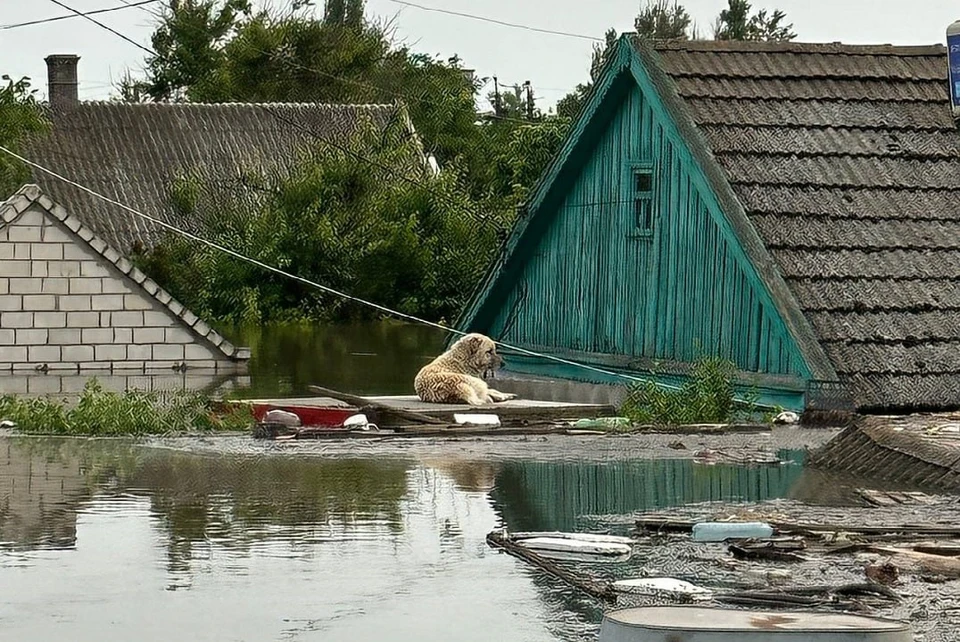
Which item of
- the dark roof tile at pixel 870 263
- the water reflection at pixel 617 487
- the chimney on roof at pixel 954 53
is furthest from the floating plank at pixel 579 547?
the dark roof tile at pixel 870 263

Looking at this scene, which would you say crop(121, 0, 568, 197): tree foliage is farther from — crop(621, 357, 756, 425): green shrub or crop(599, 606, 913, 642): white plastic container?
crop(599, 606, 913, 642): white plastic container

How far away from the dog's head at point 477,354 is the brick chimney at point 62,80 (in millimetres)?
35631

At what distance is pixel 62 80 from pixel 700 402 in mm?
40570

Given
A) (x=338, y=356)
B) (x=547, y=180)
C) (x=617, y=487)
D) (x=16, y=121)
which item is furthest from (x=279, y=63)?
(x=617, y=487)

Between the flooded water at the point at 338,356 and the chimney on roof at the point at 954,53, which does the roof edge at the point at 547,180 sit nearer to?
the flooded water at the point at 338,356

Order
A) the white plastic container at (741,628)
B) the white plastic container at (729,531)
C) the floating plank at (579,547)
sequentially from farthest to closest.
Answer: the white plastic container at (729,531), the floating plank at (579,547), the white plastic container at (741,628)

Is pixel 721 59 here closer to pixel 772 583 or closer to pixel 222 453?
pixel 222 453

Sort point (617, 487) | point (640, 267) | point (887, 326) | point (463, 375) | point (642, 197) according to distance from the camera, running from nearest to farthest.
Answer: point (617, 487), point (887, 326), point (463, 375), point (642, 197), point (640, 267)

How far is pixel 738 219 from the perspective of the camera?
19156 mm

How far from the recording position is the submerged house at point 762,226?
61.0 feet

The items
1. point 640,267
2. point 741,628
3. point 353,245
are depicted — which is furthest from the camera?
point 353,245

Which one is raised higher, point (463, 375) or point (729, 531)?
point (463, 375)

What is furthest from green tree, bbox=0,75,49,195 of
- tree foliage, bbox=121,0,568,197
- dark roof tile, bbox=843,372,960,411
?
dark roof tile, bbox=843,372,960,411

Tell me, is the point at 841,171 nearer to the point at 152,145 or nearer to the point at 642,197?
the point at 642,197
